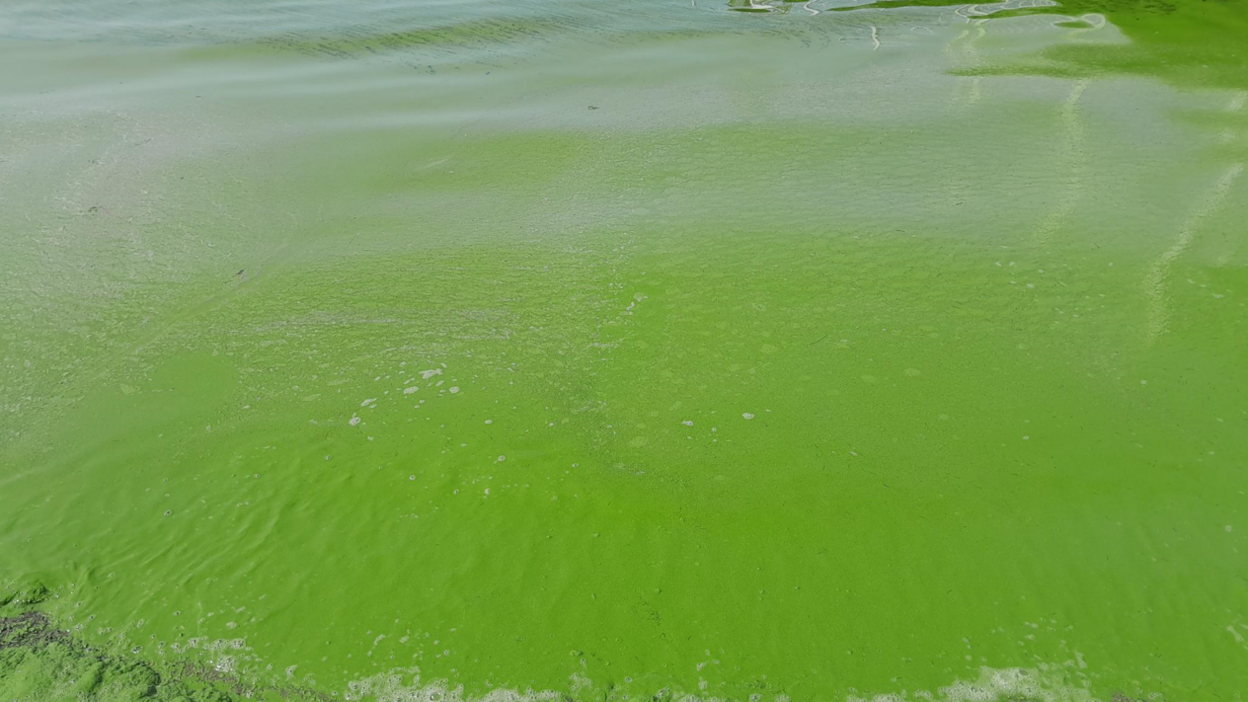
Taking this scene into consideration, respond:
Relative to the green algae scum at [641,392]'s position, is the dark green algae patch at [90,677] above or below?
below

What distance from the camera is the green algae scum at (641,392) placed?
1.87 m

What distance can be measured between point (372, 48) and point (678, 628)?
17.5 ft

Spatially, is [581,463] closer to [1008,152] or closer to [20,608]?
[20,608]

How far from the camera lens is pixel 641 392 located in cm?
260

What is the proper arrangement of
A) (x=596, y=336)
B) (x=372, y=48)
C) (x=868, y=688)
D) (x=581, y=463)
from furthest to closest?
1. (x=372, y=48)
2. (x=596, y=336)
3. (x=581, y=463)
4. (x=868, y=688)

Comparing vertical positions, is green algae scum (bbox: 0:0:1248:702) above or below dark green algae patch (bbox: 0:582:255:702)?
above

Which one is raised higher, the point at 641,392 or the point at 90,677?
the point at 641,392

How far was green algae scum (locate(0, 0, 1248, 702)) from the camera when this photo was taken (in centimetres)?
187

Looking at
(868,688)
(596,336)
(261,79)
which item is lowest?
(868,688)

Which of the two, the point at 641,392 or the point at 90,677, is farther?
the point at 641,392

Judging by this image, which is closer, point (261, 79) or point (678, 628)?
point (678, 628)

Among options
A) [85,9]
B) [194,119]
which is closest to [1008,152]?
[194,119]

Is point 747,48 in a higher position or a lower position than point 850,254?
higher

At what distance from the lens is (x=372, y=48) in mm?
5828
